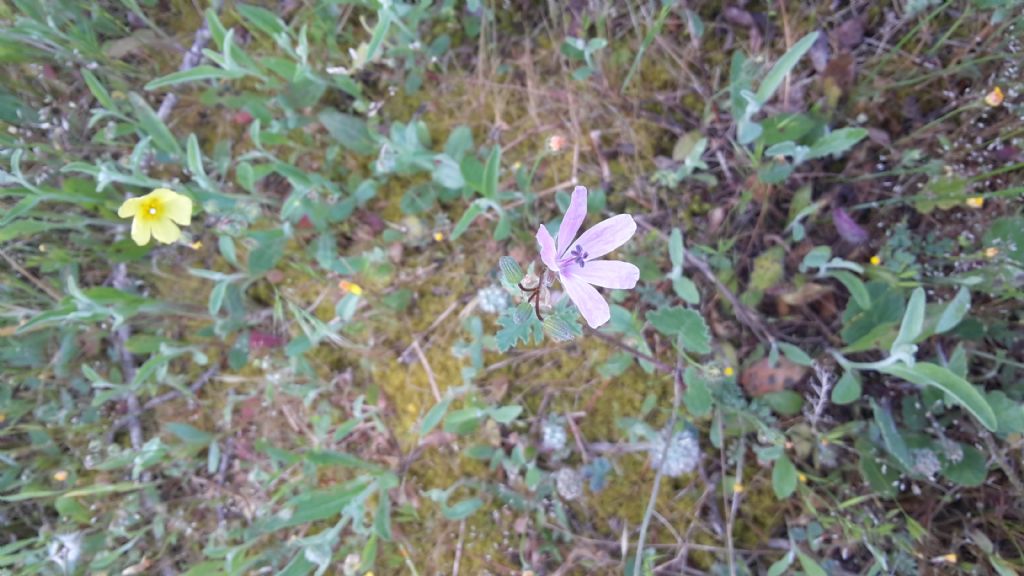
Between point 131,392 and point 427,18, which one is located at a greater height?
point 427,18

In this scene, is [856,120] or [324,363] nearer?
[856,120]

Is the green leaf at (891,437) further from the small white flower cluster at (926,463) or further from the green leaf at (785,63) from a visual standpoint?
the green leaf at (785,63)

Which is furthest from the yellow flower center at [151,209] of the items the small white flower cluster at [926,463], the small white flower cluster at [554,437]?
the small white flower cluster at [926,463]

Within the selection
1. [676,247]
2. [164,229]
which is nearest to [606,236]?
[676,247]

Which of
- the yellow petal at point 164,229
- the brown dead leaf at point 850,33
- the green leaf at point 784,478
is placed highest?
the brown dead leaf at point 850,33

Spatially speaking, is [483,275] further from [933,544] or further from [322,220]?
[933,544]

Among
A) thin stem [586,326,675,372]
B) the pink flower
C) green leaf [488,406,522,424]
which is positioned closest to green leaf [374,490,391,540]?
green leaf [488,406,522,424]

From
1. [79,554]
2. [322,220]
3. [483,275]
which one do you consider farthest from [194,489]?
[483,275]
